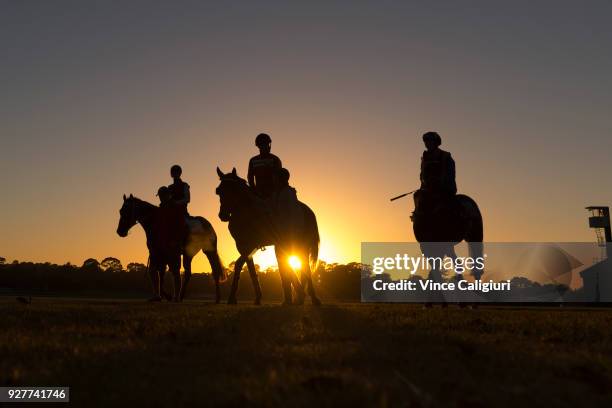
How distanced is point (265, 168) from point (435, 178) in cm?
396

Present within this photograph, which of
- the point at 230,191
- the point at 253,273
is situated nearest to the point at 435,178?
the point at 230,191

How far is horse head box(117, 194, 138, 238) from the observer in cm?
1958

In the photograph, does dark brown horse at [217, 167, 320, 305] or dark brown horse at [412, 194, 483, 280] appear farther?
dark brown horse at [412, 194, 483, 280]

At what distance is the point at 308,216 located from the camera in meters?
15.8

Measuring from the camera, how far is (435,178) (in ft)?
50.0

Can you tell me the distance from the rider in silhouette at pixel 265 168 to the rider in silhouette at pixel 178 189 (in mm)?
5634

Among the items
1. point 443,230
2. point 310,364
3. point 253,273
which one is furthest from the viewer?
point 253,273

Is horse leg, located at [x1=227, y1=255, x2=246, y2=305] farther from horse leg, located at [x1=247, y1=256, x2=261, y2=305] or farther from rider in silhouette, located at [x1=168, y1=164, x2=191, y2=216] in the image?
rider in silhouette, located at [x1=168, y1=164, x2=191, y2=216]

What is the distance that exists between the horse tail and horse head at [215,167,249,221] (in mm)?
5371

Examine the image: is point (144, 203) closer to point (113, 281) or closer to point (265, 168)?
point (265, 168)

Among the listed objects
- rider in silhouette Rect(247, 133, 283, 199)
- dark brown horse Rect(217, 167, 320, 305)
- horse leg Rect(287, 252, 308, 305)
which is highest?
rider in silhouette Rect(247, 133, 283, 199)

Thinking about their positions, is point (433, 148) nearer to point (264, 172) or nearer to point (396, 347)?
point (264, 172)

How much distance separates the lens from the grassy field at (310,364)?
3482 millimetres

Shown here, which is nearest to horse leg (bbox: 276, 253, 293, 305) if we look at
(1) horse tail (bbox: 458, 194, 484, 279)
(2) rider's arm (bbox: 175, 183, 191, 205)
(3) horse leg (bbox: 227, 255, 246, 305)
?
(3) horse leg (bbox: 227, 255, 246, 305)
